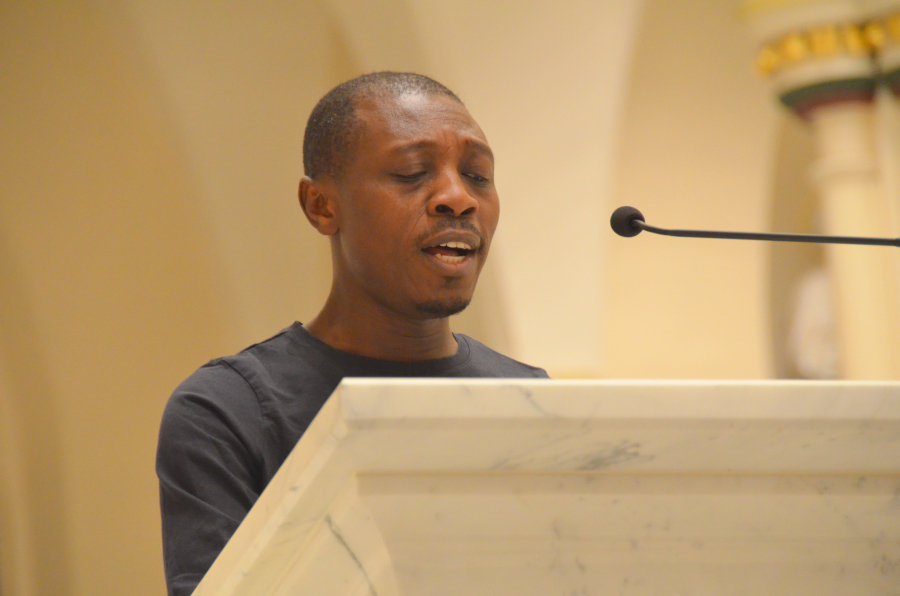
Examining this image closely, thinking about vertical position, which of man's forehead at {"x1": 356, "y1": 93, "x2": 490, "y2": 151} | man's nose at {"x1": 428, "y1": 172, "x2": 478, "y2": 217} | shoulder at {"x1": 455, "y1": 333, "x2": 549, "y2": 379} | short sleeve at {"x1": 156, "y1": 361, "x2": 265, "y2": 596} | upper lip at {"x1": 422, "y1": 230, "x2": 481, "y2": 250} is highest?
man's forehead at {"x1": 356, "y1": 93, "x2": 490, "y2": 151}

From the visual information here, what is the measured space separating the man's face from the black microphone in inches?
19.1

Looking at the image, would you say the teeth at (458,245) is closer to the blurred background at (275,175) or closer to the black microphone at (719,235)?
the black microphone at (719,235)

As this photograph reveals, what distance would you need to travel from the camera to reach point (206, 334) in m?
6.04

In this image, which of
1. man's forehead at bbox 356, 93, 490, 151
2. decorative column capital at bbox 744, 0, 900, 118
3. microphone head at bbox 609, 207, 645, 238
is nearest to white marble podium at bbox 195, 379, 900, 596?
microphone head at bbox 609, 207, 645, 238

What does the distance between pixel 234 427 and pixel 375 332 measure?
46cm

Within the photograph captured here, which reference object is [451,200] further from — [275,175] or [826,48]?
[275,175]

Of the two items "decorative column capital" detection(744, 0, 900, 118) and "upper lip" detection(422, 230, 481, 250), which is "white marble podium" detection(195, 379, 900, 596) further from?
"decorative column capital" detection(744, 0, 900, 118)

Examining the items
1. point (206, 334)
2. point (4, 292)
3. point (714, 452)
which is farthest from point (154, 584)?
point (714, 452)

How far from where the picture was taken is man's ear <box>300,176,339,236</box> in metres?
2.18

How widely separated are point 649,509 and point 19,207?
5326 mm

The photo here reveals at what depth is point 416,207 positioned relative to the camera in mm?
2002

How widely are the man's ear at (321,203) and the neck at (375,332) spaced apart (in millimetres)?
152

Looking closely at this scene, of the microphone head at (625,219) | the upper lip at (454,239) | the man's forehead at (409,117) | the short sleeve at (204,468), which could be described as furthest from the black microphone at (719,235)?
the short sleeve at (204,468)

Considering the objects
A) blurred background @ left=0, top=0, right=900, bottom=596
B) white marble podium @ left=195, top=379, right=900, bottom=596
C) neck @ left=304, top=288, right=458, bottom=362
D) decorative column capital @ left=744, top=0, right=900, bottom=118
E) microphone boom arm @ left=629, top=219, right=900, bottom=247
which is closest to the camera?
white marble podium @ left=195, top=379, right=900, bottom=596
